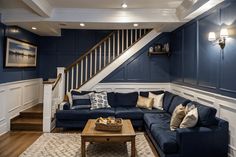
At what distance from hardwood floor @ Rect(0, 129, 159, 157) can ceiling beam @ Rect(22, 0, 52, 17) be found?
2598 mm

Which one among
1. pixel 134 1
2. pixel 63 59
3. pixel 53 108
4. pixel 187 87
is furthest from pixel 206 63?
pixel 63 59

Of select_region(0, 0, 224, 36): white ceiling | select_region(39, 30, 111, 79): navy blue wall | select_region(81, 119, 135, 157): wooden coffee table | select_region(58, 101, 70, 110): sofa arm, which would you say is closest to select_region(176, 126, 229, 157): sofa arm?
select_region(81, 119, 135, 157): wooden coffee table

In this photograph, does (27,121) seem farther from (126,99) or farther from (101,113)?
(126,99)

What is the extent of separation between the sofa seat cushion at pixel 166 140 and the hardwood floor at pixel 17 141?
45 cm

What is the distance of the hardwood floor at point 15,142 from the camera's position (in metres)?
4.18

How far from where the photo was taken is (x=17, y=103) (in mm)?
5980

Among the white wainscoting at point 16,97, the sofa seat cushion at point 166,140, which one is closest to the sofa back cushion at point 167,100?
the sofa seat cushion at point 166,140

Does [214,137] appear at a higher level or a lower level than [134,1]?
lower

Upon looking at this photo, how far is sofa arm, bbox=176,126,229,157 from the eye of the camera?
3422mm

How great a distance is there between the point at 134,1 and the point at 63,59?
3510 mm

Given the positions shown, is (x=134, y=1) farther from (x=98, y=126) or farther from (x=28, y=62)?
(x=28, y=62)

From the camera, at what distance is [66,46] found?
7332 millimetres

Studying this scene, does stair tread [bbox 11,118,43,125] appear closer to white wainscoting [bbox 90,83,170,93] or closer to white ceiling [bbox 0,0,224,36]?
white wainscoting [bbox 90,83,170,93]

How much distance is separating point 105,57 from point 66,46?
1.28 m
